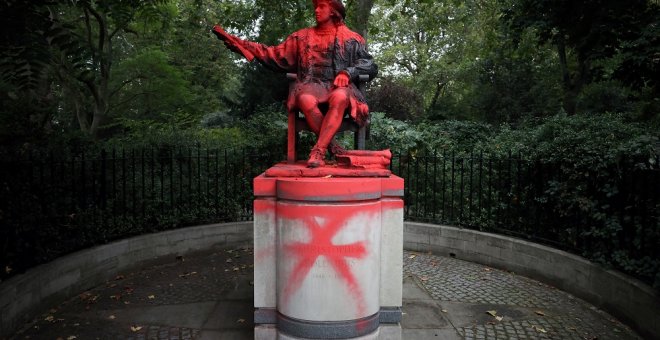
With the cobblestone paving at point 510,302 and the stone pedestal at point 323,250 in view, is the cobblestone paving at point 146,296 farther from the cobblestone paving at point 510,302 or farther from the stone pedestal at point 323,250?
the cobblestone paving at point 510,302

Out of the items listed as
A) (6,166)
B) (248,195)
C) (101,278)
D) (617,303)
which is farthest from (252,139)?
(617,303)

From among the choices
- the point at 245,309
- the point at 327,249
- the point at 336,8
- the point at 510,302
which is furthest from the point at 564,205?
the point at 245,309

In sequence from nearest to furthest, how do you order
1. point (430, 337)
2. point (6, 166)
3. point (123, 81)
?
point (430, 337) → point (6, 166) → point (123, 81)

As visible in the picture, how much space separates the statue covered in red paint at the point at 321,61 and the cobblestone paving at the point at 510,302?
233 centimetres

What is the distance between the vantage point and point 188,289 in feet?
17.7

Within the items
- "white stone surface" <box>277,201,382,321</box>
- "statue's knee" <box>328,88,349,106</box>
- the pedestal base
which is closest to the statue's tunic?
"statue's knee" <box>328,88,349,106</box>

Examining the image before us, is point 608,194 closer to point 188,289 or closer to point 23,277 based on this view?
point 188,289

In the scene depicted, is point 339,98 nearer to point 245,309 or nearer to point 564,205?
point 245,309

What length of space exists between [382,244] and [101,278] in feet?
12.7

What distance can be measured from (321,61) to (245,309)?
278 cm

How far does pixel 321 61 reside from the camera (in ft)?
14.3

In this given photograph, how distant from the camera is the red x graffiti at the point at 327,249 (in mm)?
3453

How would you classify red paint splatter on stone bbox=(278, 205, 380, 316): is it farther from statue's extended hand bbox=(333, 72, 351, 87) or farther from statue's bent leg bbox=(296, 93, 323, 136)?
statue's extended hand bbox=(333, 72, 351, 87)

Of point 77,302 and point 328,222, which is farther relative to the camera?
point 77,302
